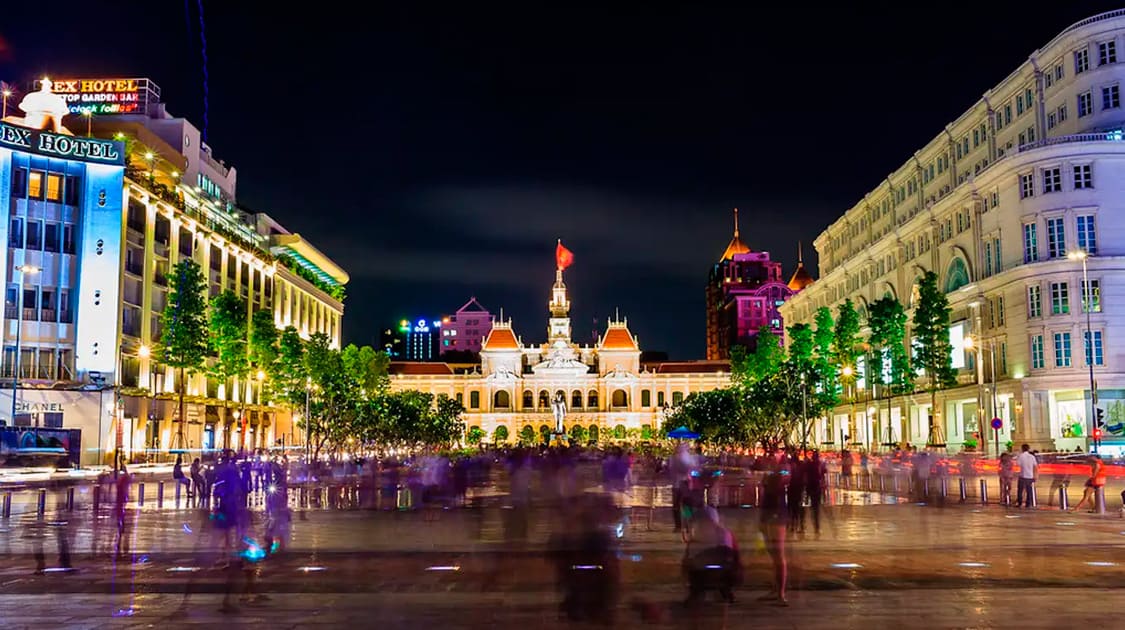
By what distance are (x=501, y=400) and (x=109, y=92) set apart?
103728 mm

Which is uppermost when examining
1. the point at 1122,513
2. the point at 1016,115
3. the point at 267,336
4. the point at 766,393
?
the point at 1016,115

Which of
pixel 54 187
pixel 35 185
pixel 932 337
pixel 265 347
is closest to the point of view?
pixel 35 185

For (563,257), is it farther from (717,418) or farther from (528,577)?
(528,577)

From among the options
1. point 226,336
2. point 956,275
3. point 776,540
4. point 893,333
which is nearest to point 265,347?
point 226,336

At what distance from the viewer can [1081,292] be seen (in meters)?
67.5

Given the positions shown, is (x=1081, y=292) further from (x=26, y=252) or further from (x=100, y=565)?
(x=26, y=252)

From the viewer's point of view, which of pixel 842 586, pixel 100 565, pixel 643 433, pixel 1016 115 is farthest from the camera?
pixel 643 433

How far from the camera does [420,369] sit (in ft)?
626

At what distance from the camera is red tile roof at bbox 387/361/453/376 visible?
187m

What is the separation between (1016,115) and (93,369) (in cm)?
6965

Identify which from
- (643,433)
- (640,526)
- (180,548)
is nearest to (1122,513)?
(640,526)

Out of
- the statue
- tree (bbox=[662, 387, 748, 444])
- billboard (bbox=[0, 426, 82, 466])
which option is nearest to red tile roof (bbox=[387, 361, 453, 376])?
the statue

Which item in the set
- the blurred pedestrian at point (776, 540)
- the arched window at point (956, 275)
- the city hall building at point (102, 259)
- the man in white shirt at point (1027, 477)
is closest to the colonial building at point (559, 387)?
the city hall building at point (102, 259)

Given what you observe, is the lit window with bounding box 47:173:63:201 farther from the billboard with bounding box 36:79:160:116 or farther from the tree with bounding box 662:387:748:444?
the tree with bounding box 662:387:748:444
